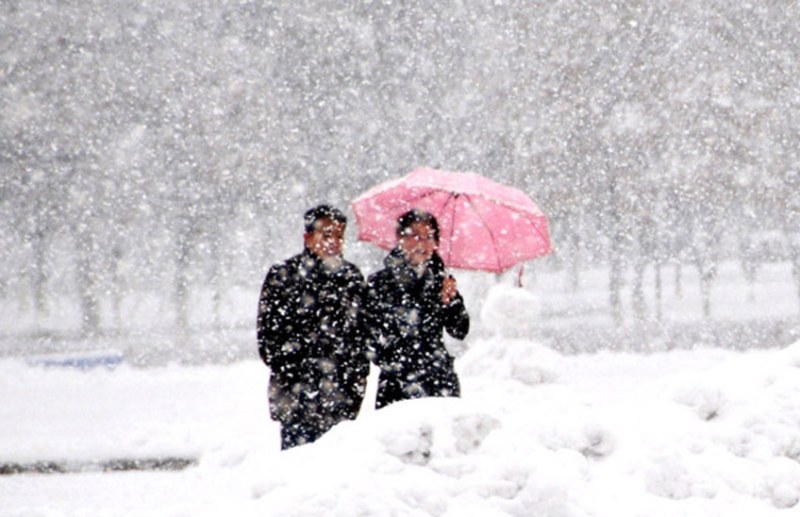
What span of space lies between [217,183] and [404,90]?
205 inches

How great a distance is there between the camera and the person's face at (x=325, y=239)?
4.38 metres

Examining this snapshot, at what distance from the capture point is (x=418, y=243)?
15.3 ft

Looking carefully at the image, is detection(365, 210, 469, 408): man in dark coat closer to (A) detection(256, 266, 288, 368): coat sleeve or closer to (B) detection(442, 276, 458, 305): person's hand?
(B) detection(442, 276, 458, 305): person's hand

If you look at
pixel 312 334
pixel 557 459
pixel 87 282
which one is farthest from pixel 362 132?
pixel 557 459

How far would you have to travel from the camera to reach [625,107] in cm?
2256

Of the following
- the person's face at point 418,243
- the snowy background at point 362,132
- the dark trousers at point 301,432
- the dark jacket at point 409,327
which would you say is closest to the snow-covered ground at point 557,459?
the dark trousers at point 301,432

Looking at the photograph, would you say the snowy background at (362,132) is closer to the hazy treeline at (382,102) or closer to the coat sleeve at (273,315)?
the hazy treeline at (382,102)

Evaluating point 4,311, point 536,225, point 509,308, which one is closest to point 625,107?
point 509,308

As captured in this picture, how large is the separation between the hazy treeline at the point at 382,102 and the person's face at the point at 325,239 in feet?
57.2

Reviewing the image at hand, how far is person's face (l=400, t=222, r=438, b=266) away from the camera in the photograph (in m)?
4.64

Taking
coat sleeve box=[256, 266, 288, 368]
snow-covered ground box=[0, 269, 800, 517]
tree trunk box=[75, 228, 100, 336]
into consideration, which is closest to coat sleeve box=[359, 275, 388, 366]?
coat sleeve box=[256, 266, 288, 368]

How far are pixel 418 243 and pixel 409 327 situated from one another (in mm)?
450

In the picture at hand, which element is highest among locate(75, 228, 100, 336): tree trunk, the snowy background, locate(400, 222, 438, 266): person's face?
the snowy background

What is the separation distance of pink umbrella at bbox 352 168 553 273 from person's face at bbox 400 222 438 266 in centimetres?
98
